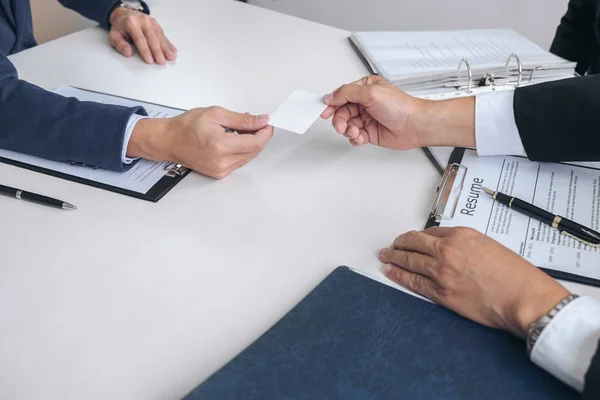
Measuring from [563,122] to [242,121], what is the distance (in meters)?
0.52

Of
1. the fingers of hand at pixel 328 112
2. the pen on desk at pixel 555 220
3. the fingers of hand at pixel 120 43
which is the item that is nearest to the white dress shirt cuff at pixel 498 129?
the pen on desk at pixel 555 220

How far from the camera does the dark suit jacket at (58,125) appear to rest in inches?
35.6

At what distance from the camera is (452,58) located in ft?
4.06

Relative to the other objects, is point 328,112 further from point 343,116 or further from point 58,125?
point 58,125

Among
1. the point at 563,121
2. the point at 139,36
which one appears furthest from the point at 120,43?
the point at 563,121

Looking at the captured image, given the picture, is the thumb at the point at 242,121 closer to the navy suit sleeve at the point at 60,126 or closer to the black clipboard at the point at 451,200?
the navy suit sleeve at the point at 60,126

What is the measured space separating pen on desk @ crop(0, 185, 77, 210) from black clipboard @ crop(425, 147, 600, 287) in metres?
0.53

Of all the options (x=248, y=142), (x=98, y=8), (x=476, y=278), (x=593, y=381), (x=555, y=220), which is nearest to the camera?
(x=593, y=381)

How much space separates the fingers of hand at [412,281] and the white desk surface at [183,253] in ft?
0.10

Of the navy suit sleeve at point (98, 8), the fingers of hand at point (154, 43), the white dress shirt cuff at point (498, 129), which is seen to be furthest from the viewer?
the navy suit sleeve at point (98, 8)

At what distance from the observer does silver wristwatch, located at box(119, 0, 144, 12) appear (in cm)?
141

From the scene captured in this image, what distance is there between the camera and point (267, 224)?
0.81m

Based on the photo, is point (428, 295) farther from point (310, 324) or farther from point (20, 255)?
point (20, 255)

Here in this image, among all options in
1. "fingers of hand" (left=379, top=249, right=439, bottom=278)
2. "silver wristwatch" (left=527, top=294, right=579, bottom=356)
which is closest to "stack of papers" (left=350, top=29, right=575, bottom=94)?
"fingers of hand" (left=379, top=249, right=439, bottom=278)
